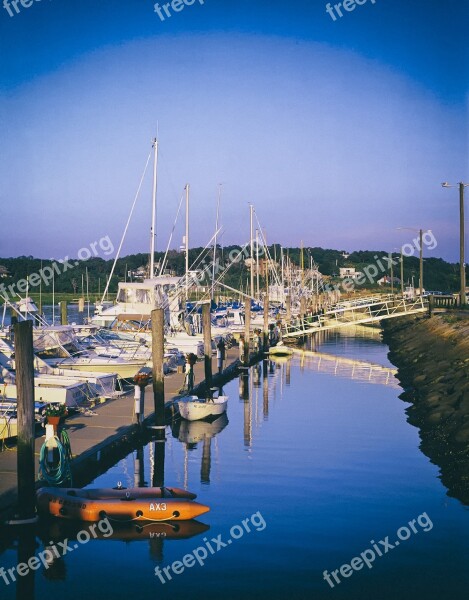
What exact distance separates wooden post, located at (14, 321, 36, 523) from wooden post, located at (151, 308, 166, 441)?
908 centimetres

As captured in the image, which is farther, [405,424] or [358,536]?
[405,424]

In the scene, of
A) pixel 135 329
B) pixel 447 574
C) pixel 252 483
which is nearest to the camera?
pixel 447 574

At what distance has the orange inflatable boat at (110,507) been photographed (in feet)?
51.2

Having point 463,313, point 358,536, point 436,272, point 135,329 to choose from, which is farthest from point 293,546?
point 436,272

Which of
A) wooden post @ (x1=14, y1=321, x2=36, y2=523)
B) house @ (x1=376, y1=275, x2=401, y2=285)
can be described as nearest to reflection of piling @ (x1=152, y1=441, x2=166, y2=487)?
wooden post @ (x1=14, y1=321, x2=36, y2=523)

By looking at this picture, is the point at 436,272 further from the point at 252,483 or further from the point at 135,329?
the point at 252,483

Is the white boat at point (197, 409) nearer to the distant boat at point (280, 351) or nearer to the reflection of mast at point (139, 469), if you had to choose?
the reflection of mast at point (139, 469)

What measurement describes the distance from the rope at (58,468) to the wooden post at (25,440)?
146 centimetres

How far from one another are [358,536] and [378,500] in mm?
2729

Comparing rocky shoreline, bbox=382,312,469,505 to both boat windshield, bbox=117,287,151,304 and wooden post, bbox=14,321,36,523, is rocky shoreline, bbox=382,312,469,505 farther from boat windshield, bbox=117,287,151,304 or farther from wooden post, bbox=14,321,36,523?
boat windshield, bbox=117,287,151,304

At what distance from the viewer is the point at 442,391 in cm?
2897

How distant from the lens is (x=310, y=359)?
170 ft

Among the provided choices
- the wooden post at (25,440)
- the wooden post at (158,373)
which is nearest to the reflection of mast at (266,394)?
the wooden post at (158,373)

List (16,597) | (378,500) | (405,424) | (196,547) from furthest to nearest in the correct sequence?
(405,424)
(378,500)
(196,547)
(16,597)
